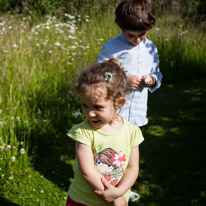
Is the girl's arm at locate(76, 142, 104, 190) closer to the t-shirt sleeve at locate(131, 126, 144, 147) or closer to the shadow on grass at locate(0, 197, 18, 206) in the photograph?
the t-shirt sleeve at locate(131, 126, 144, 147)

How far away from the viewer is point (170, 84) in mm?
7137

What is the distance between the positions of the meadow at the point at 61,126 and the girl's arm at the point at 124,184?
0.49 meters

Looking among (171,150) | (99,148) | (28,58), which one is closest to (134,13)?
(99,148)

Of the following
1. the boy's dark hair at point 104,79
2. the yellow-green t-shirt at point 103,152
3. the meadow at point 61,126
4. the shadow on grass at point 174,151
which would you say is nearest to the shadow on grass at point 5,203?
the meadow at point 61,126

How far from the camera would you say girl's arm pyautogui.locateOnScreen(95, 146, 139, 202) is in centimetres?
187

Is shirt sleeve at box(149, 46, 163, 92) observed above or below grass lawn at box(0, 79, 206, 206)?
above

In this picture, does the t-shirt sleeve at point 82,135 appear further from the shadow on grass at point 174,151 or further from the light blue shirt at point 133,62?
the shadow on grass at point 174,151

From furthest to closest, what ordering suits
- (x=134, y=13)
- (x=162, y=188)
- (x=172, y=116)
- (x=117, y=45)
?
(x=172, y=116) → (x=162, y=188) → (x=117, y=45) → (x=134, y=13)

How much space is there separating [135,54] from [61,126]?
Answer: 2257mm

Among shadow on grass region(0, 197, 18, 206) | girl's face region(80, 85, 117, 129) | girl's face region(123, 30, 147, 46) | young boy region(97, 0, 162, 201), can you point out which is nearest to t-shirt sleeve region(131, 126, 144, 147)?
girl's face region(80, 85, 117, 129)

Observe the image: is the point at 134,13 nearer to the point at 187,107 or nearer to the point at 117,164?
the point at 117,164

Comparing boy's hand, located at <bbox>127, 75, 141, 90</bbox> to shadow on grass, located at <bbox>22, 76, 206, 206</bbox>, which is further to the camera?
shadow on grass, located at <bbox>22, 76, 206, 206</bbox>

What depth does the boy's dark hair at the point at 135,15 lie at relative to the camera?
2.57 metres

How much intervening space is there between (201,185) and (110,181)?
2108 mm
